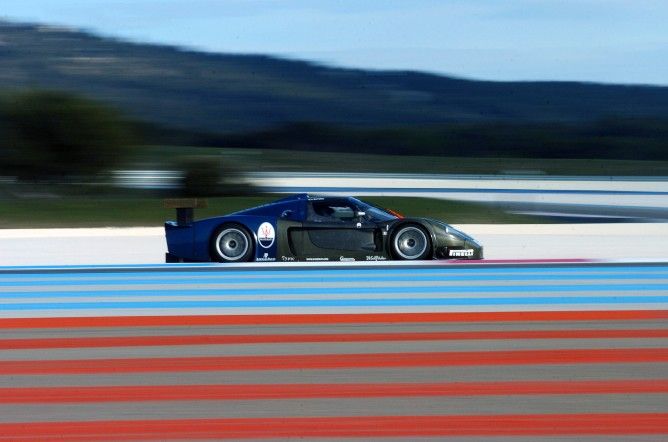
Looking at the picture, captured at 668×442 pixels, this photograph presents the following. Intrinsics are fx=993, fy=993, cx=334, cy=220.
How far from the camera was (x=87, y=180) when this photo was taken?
28188 mm

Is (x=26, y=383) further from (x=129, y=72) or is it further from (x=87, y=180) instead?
(x=129, y=72)

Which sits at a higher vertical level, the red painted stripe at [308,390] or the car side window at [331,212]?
the car side window at [331,212]

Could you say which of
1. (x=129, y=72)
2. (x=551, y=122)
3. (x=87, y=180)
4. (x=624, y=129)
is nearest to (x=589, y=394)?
(x=87, y=180)

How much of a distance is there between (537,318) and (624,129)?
44987 millimetres

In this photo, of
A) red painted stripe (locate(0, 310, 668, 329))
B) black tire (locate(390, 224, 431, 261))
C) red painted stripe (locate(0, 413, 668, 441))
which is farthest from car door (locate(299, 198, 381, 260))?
red painted stripe (locate(0, 413, 668, 441))

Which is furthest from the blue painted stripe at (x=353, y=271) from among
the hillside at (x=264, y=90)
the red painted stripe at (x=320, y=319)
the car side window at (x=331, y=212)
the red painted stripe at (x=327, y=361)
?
the hillside at (x=264, y=90)

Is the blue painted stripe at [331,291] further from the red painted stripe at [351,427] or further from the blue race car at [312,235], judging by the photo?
the red painted stripe at [351,427]

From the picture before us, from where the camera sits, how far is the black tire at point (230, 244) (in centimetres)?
932

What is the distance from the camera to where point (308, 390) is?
456 cm

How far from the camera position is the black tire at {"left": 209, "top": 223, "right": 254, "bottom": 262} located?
932 centimetres

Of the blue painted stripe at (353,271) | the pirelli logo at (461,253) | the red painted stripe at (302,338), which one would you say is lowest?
the red painted stripe at (302,338)

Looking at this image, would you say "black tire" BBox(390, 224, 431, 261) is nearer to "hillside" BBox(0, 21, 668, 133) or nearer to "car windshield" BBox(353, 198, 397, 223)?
"car windshield" BBox(353, 198, 397, 223)

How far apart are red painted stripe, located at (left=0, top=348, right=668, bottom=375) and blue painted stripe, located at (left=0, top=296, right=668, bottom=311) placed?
1.74 m

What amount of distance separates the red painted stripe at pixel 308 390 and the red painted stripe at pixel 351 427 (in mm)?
356
